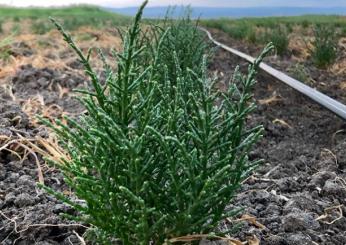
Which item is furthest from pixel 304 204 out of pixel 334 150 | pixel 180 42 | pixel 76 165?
pixel 180 42

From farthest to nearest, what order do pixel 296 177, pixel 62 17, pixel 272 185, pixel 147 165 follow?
1. pixel 62 17
2. pixel 296 177
3. pixel 272 185
4. pixel 147 165

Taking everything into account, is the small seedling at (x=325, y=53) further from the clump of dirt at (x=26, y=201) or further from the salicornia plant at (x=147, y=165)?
the salicornia plant at (x=147, y=165)

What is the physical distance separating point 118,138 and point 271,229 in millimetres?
900

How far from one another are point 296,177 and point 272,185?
308 millimetres

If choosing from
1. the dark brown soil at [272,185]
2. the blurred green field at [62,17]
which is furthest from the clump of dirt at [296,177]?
the blurred green field at [62,17]

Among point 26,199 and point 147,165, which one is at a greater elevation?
point 147,165

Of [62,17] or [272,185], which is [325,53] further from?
[62,17]

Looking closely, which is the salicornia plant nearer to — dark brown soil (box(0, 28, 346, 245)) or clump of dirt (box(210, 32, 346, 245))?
clump of dirt (box(210, 32, 346, 245))

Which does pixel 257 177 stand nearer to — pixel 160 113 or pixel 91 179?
pixel 160 113

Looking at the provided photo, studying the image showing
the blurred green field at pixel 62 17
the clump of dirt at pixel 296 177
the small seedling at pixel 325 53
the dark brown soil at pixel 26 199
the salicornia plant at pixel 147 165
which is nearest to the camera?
the salicornia plant at pixel 147 165

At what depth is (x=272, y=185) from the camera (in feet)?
9.83

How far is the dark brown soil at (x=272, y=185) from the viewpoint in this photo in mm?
2225

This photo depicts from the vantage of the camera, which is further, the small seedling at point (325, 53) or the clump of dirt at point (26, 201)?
the small seedling at point (325, 53)

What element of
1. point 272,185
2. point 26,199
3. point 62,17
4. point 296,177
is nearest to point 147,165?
point 26,199
